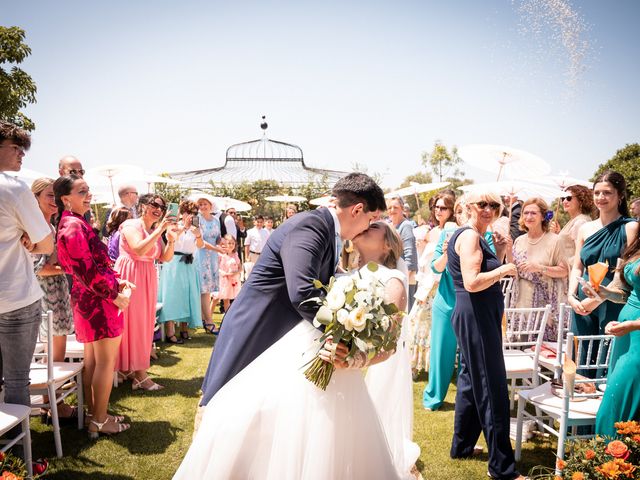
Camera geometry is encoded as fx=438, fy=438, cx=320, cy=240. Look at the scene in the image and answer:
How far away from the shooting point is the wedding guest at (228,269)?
29.8 ft

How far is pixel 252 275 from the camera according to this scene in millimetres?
2590

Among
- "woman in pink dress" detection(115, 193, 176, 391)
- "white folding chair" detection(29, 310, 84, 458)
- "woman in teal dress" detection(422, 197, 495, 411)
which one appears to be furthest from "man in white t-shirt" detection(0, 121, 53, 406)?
"woman in teal dress" detection(422, 197, 495, 411)

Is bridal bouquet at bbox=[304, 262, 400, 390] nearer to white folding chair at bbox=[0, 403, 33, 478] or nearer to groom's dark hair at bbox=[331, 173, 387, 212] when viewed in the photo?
groom's dark hair at bbox=[331, 173, 387, 212]

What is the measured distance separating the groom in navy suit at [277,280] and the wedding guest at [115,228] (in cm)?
388

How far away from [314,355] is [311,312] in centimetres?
29

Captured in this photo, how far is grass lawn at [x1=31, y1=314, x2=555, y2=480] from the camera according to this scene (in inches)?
147

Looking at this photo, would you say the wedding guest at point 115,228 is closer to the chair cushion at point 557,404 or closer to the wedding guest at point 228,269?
the wedding guest at point 228,269

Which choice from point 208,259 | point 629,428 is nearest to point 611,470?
point 629,428

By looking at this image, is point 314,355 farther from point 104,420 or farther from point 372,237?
point 104,420

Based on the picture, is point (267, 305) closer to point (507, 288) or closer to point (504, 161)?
point (507, 288)

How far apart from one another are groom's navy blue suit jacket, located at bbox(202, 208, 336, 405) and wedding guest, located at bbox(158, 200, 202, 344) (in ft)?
16.7

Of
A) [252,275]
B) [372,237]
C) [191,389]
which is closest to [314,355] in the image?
[252,275]

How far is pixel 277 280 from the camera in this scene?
2.49 metres

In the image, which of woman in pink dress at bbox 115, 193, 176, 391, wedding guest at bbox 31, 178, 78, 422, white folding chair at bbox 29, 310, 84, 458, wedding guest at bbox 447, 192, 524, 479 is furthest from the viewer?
woman in pink dress at bbox 115, 193, 176, 391
